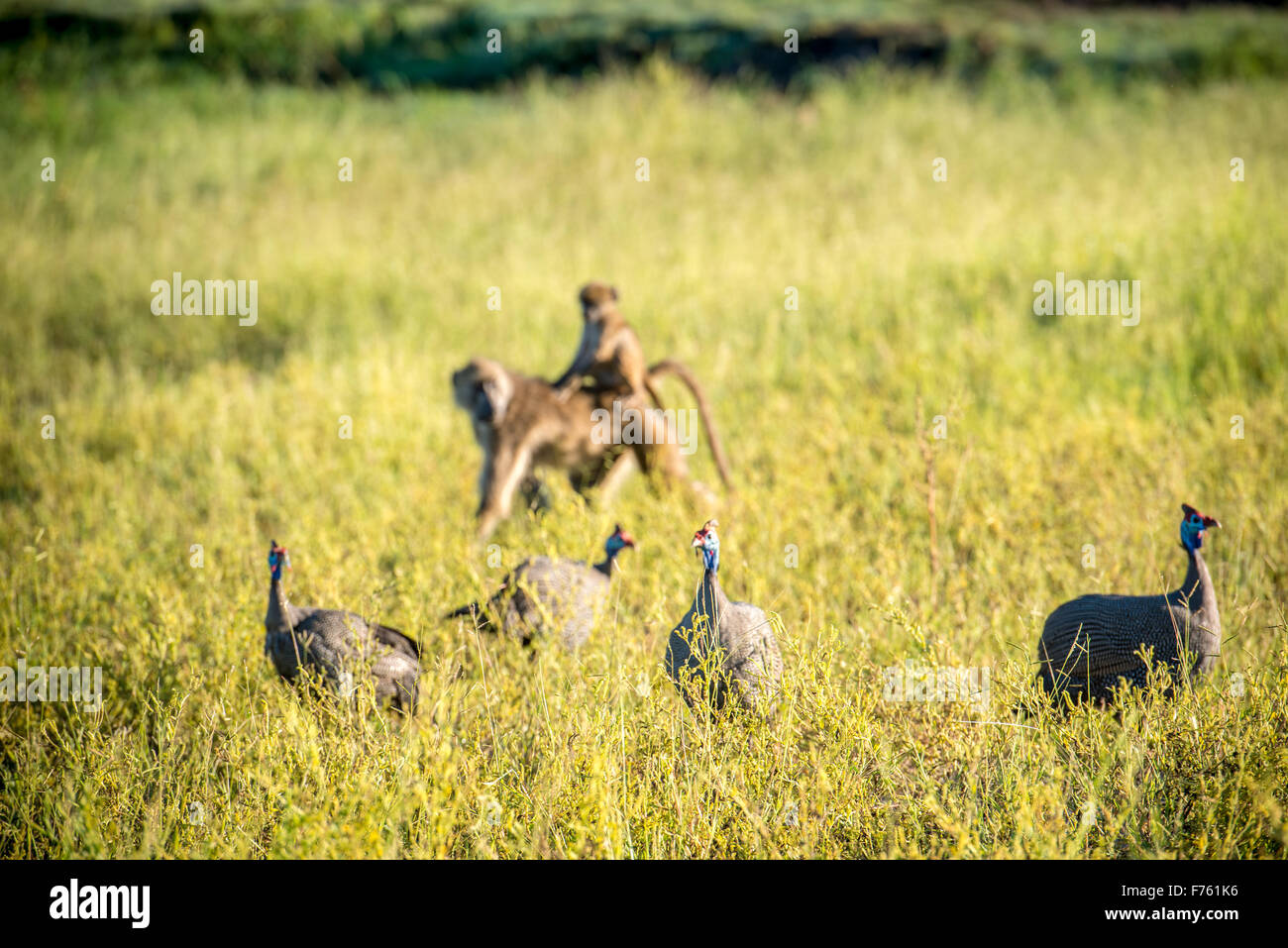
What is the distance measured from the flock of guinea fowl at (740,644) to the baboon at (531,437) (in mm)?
1433

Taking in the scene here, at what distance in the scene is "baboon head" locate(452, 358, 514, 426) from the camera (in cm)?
544

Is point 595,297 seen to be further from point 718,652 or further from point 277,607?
point 718,652

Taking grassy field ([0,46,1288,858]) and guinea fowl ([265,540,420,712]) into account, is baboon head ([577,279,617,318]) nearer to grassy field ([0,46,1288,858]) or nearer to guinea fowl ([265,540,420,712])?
grassy field ([0,46,1288,858])

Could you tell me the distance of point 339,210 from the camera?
538 inches

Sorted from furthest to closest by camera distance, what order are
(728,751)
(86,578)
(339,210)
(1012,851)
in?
1. (339,210)
2. (86,578)
3. (728,751)
4. (1012,851)

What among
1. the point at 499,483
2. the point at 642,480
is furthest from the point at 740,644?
the point at 642,480

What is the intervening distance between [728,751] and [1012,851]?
2.96ft

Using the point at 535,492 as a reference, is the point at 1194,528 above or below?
below

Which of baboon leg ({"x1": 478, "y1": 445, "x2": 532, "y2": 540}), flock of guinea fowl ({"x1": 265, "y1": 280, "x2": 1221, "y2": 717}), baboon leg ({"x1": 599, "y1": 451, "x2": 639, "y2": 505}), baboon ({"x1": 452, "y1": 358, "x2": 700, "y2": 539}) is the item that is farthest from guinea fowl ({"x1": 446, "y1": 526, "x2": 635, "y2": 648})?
baboon leg ({"x1": 599, "y1": 451, "x2": 639, "y2": 505})

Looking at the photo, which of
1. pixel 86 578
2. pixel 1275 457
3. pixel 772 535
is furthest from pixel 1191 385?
pixel 86 578

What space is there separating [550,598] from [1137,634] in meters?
2.05

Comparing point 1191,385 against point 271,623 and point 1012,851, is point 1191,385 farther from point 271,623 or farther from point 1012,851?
point 271,623

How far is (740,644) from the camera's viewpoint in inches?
141

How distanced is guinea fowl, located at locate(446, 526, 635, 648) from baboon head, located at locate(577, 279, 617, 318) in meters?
1.57
